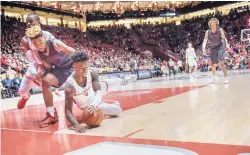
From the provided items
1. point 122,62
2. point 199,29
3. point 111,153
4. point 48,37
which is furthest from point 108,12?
point 111,153

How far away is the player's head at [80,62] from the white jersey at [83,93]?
11cm

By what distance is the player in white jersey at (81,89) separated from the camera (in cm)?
340

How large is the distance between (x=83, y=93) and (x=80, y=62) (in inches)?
15.4

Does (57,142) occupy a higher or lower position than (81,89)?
lower

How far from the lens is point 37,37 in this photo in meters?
3.70

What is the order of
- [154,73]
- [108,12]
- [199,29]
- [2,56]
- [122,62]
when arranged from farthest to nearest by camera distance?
[108,12], [199,29], [154,73], [122,62], [2,56]

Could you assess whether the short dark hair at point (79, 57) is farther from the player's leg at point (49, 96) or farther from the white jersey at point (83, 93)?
the player's leg at point (49, 96)

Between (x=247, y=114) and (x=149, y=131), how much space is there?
49.2 inches

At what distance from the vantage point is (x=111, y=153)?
101 inches

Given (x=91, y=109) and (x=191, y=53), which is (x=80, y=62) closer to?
(x=91, y=109)

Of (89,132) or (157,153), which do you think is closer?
(157,153)

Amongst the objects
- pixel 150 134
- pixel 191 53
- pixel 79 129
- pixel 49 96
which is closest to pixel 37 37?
pixel 49 96

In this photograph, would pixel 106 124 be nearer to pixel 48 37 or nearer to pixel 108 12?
pixel 48 37

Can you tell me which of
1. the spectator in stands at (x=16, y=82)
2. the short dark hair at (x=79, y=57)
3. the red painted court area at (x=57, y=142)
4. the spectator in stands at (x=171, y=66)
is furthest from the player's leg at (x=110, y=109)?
the spectator in stands at (x=171, y=66)
